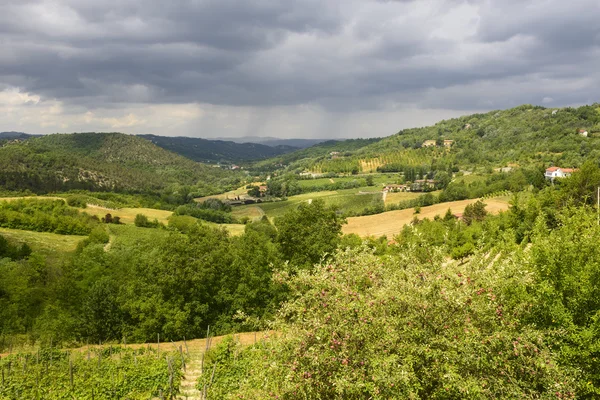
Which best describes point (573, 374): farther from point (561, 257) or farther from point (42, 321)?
point (42, 321)

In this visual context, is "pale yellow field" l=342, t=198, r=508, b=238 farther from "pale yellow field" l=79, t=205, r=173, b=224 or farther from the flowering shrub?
the flowering shrub

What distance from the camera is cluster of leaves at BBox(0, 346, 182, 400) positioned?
16344 mm

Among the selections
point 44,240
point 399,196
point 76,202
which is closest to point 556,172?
point 399,196

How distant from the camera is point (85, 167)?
199125 mm

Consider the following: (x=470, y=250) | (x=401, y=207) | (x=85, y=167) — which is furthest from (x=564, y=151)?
(x=85, y=167)

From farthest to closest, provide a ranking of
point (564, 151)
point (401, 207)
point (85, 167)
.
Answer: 1. point (85, 167)
2. point (564, 151)
3. point (401, 207)

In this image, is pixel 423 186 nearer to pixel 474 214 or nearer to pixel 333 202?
pixel 333 202

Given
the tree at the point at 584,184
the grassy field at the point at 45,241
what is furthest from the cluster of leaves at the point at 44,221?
the tree at the point at 584,184

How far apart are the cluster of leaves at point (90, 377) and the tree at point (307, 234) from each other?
47.8 feet

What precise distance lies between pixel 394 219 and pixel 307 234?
2123 inches

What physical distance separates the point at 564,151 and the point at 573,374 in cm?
14373

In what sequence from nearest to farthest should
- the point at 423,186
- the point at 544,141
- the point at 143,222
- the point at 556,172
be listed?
the point at 556,172, the point at 143,222, the point at 423,186, the point at 544,141

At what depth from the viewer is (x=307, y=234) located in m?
34.4

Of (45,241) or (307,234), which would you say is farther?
(45,241)
